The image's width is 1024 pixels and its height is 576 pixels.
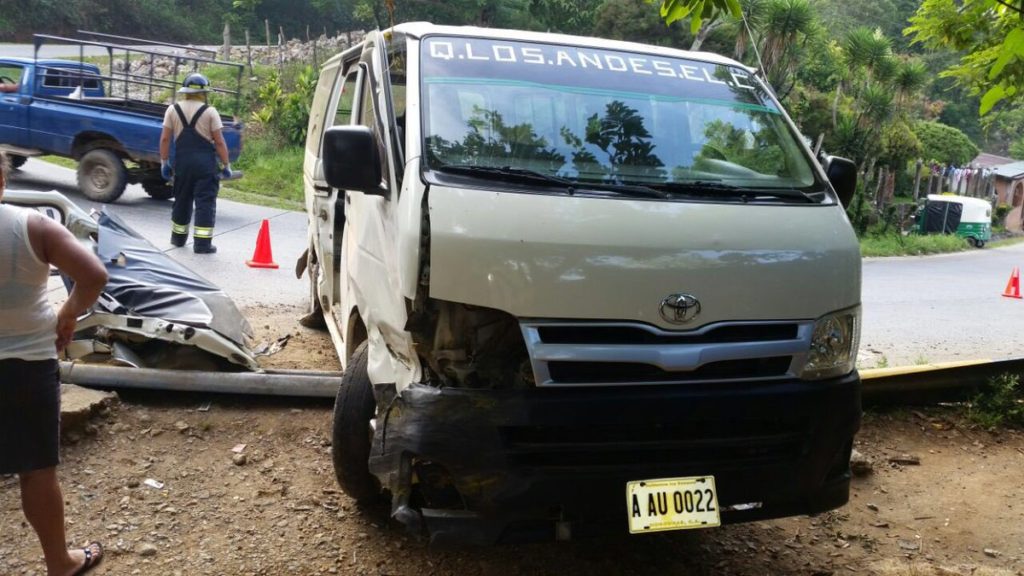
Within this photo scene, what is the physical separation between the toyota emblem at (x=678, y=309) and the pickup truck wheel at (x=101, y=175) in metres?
11.2

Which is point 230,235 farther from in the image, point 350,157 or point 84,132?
point 350,157

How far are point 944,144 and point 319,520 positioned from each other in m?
37.9

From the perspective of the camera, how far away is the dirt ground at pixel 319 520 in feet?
12.0

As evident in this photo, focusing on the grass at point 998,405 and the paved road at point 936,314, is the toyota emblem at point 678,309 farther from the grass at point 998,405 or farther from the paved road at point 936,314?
the paved road at point 936,314

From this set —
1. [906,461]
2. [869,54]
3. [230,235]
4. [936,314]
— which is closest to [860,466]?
[906,461]

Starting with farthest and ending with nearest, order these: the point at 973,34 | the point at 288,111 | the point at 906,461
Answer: the point at 288,111
the point at 973,34
the point at 906,461

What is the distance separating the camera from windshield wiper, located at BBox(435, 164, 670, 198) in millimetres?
3359

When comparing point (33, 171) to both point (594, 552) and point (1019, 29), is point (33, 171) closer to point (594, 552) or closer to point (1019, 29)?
point (594, 552)

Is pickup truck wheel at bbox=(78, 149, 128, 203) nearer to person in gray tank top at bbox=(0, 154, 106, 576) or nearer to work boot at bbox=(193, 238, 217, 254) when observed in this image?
work boot at bbox=(193, 238, 217, 254)

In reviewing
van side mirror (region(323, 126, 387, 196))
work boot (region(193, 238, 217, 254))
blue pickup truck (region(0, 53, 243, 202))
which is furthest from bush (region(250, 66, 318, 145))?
van side mirror (region(323, 126, 387, 196))

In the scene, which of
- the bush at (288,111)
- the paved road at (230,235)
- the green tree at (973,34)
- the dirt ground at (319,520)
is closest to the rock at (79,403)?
the dirt ground at (319,520)

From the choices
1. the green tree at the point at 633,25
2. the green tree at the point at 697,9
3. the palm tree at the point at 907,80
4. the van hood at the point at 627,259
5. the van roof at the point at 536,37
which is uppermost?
the green tree at the point at 633,25

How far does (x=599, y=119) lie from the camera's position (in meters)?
3.80

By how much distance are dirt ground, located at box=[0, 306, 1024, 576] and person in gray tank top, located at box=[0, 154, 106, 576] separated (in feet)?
1.58
